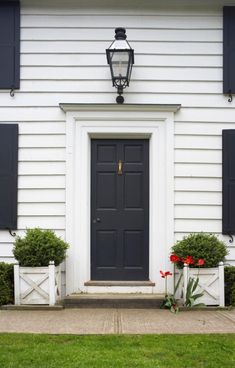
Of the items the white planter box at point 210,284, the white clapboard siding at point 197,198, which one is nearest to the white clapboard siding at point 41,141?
the white clapboard siding at point 197,198

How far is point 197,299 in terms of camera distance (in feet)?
23.1

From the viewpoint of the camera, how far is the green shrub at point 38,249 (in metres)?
6.98

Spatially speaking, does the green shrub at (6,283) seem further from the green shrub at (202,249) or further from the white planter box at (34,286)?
the green shrub at (202,249)

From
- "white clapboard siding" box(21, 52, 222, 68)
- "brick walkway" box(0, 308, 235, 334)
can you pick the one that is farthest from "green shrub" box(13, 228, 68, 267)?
"white clapboard siding" box(21, 52, 222, 68)

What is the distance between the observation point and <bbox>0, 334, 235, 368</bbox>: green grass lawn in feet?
14.9

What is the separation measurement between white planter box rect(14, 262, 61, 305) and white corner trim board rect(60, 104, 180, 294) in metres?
0.66

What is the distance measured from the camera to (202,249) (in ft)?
23.3

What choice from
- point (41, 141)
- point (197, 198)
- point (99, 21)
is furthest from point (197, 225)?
point (99, 21)

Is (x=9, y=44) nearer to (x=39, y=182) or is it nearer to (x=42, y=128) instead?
(x=42, y=128)

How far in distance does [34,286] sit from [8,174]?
1724 millimetres

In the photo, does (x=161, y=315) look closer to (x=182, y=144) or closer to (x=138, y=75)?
(x=182, y=144)

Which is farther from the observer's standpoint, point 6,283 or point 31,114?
point 31,114

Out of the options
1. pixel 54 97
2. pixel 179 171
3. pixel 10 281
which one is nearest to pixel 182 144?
pixel 179 171

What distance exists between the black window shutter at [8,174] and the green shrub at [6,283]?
0.67 metres
